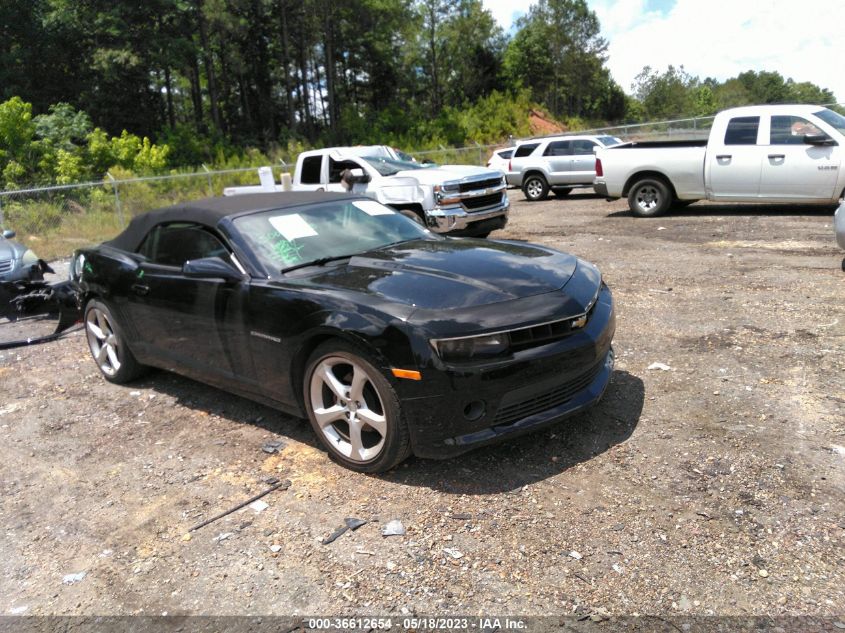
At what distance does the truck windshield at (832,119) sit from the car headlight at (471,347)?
10.5 metres

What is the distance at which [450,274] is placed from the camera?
3926mm

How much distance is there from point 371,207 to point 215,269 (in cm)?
146

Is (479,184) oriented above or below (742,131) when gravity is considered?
below

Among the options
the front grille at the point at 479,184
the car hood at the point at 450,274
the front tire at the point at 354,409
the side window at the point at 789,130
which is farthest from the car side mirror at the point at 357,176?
the front tire at the point at 354,409

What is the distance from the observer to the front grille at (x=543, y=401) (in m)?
3.50

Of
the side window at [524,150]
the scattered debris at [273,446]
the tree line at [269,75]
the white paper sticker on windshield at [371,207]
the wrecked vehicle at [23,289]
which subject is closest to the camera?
the scattered debris at [273,446]

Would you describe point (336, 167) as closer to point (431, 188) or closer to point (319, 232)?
point (431, 188)

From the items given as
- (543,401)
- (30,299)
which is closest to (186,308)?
(543,401)

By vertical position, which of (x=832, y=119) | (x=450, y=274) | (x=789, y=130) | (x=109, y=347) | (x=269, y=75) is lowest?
(x=109, y=347)

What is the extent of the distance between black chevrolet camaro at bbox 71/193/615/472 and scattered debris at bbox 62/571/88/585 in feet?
4.58

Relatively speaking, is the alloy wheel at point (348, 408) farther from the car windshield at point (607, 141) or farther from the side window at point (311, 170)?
the car windshield at point (607, 141)

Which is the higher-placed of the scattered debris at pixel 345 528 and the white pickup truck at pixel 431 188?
the white pickup truck at pixel 431 188

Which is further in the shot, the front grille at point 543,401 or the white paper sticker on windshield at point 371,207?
the white paper sticker on windshield at point 371,207

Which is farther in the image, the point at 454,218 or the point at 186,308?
the point at 454,218
